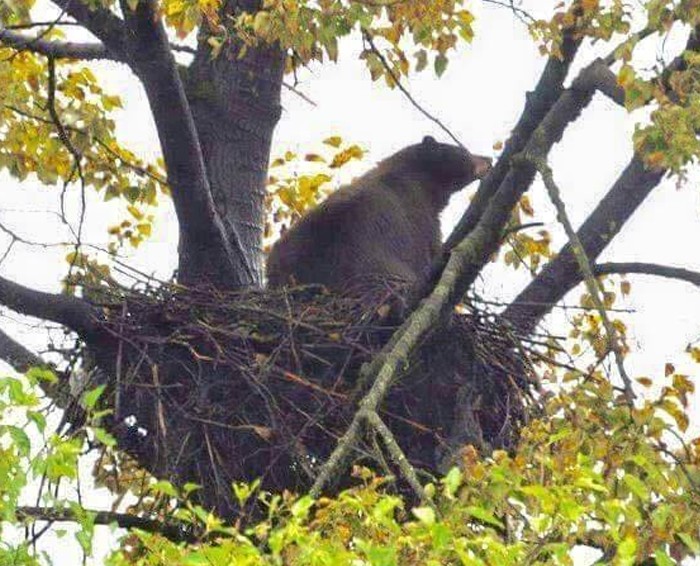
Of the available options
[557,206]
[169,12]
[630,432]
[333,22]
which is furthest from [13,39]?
[630,432]

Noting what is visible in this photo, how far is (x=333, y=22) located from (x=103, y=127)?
2.02 m

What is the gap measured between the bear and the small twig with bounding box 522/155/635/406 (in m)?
2.34

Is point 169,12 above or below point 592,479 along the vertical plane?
Result: above

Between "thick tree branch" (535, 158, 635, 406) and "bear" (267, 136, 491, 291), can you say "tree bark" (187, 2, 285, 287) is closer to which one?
"bear" (267, 136, 491, 291)

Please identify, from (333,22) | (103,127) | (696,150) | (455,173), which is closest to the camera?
(696,150)

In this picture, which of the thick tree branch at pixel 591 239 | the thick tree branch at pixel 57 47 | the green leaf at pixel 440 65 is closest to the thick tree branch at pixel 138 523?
the thick tree branch at pixel 591 239

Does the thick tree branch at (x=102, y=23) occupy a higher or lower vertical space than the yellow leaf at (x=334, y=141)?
lower

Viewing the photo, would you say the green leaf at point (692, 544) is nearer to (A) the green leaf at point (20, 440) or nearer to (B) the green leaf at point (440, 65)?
(A) the green leaf at point (20, 440)

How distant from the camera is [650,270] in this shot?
8562 millimetres

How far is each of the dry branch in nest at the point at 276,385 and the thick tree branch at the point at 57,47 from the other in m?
1.67

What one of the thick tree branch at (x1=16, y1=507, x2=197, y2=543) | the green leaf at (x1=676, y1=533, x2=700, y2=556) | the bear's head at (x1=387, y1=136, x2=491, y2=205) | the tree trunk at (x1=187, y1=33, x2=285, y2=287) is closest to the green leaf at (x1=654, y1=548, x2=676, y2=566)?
the green leaf at (x1=676, y1=533, x2=700, y2=556)

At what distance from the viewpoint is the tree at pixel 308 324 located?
690cm

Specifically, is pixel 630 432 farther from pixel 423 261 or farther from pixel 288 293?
pixel 423 261

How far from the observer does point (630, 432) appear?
23.4 ft
